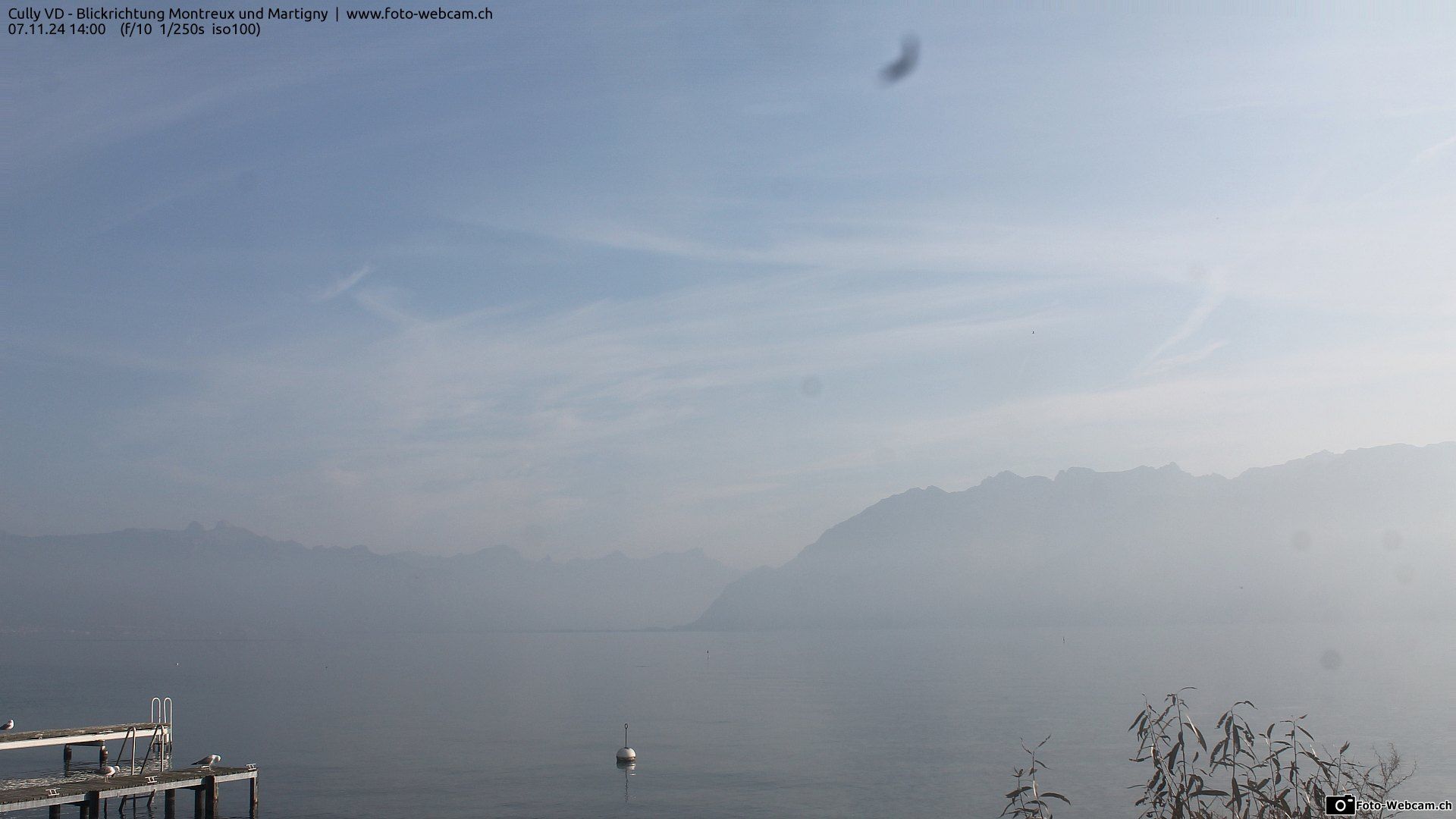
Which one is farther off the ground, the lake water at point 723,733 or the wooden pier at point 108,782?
the wooden pier at point 108,782

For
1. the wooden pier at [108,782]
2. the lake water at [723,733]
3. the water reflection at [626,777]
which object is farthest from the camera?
the water reflection at [626,777]

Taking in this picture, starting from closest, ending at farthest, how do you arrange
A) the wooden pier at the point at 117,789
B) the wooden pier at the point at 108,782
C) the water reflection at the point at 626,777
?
the wooden pier at the point at 117,789, the wooden pier at the point at 108,782, the water reflection at the point at 626,777

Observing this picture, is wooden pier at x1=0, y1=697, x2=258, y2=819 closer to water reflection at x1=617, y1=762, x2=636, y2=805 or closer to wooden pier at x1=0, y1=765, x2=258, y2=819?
wooden pier at x1=0, y1=765, x2=258, y2=819

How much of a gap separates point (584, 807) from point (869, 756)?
25912mm

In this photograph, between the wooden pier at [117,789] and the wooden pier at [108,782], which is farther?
the wooden pier at [108,782]

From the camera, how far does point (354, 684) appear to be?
165875 millimetres

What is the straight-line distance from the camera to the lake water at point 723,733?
5750 centimetres

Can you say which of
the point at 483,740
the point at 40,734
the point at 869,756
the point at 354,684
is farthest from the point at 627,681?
the point at 40,734

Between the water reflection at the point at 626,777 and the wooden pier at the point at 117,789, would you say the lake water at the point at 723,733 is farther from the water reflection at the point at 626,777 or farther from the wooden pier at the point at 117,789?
the wooden pier at the point at 117,789

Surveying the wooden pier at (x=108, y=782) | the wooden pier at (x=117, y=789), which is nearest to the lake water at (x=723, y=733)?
the wooden pier at (x=108, y=782)

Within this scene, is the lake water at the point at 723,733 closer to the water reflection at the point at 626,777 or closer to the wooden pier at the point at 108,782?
the water reflection at the point at 626,777

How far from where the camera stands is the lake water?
189 feet

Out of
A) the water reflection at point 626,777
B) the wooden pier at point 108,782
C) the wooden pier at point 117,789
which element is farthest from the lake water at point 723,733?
the wooden pier at point 117,789

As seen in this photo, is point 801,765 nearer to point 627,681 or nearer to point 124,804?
point 124,804
